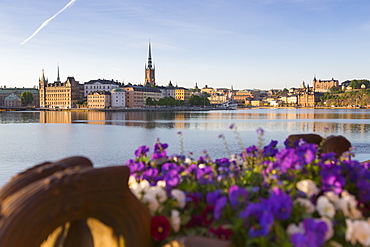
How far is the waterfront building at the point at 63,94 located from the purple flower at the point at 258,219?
165832 millimetres

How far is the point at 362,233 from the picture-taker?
2.00m

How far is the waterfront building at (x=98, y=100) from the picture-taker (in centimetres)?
14925

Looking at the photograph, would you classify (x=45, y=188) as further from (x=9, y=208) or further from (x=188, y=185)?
(x=188, y=185)

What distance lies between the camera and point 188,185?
294cm

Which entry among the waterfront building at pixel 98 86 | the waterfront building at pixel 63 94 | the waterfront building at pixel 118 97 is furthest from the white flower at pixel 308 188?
the waterfront building at pixel 98 86

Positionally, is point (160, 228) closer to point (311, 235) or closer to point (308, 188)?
point (311, 235)

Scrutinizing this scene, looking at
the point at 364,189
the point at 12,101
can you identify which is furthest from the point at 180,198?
the point at 12,101

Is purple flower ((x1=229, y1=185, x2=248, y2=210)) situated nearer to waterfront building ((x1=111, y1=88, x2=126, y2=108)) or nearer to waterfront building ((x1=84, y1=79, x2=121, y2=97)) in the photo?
waterfront building ((x1=111, y1=88, x2=126, y2=108))

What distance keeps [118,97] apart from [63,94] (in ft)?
94.0

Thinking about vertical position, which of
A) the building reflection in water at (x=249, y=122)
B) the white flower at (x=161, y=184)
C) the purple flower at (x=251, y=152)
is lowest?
the building reflection in water at (x=249, y=122)

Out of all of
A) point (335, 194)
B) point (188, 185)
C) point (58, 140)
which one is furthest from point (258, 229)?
point (58, 140)

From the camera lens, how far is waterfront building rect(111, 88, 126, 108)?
154 metres

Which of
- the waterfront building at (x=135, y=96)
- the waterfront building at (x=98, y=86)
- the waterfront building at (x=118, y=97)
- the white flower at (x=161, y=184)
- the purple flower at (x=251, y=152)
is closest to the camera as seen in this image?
the white flower at (x=161, y=184)

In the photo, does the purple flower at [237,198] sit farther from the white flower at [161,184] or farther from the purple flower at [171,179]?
the white flower at [161,184]
